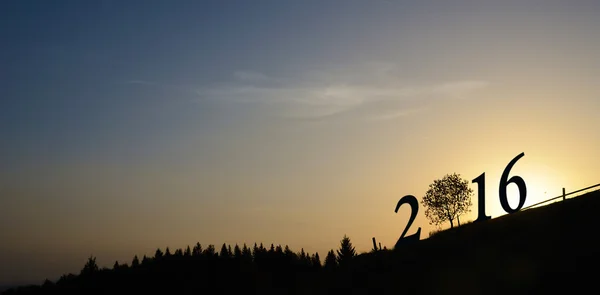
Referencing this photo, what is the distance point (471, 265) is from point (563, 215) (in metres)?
10.8

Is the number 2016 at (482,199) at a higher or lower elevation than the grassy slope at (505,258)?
higher

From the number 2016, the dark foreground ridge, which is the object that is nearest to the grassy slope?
the dark foreground ridge

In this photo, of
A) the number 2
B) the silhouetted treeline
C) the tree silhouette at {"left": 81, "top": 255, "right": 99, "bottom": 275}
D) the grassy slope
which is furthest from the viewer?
the tree silhouette at {"left": 81, "top": 255, "right": 99, "bottom": 275}

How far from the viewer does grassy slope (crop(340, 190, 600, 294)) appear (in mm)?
37188

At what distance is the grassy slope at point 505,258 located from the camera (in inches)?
1464

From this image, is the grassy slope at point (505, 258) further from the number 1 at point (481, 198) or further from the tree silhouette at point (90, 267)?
the tree silhouette at point (90, 267)

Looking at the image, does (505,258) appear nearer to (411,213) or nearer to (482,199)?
(482,199)

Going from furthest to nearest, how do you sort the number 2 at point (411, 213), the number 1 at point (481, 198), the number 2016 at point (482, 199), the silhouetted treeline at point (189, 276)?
the silhouetted treeline at point (189, 276)
the number 2 at point (411, 213)
the number 1 at point (481, 198)
the number 2016 at point (482, 199)

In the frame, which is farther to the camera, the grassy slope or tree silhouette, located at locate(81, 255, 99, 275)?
tree silhouette, located at locate(81, 255, 99, 275)

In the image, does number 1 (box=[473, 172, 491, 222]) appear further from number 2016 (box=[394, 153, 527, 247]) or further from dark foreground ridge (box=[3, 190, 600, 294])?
dark foreground ridge (box=[3, 190, 600, 294])

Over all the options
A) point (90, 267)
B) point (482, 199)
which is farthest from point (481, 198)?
point (90, 267)

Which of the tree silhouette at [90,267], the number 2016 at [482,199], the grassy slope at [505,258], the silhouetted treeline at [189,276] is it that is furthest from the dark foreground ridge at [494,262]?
the tree silhouette at [90,267]

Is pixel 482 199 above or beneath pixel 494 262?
above

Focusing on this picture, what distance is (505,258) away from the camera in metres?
44.1
